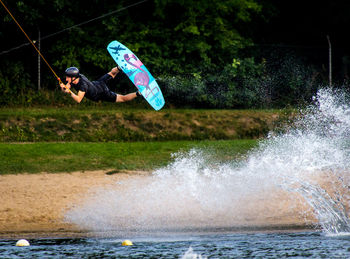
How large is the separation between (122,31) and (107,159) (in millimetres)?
8579

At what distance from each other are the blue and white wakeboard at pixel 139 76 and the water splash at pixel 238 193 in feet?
5.72

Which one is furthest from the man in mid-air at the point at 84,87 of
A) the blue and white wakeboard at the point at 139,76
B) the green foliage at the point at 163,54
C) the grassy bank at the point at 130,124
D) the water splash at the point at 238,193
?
the green foliage at the point at 163,54

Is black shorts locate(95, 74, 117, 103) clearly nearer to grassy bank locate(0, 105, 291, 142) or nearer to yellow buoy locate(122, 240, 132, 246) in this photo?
yellow buoy locate(122, 240, 132, 246)

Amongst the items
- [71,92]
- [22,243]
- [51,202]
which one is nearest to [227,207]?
[51,202]

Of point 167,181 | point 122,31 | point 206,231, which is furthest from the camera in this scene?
point 122,31

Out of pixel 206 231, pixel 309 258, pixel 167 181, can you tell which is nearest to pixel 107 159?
pixel 167 181

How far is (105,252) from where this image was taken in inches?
423

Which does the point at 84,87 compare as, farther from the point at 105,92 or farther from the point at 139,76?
the point at 139,76

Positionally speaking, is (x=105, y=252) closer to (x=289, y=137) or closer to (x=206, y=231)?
(x=206, y=231)

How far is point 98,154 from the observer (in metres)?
16.3

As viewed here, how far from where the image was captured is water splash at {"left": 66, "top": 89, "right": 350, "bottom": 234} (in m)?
13.1

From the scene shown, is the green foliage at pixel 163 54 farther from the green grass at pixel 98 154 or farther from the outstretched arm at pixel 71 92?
the outstretched arm at pixel 71 92

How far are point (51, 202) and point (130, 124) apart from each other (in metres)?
5.81

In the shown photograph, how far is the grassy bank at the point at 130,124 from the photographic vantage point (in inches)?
717
